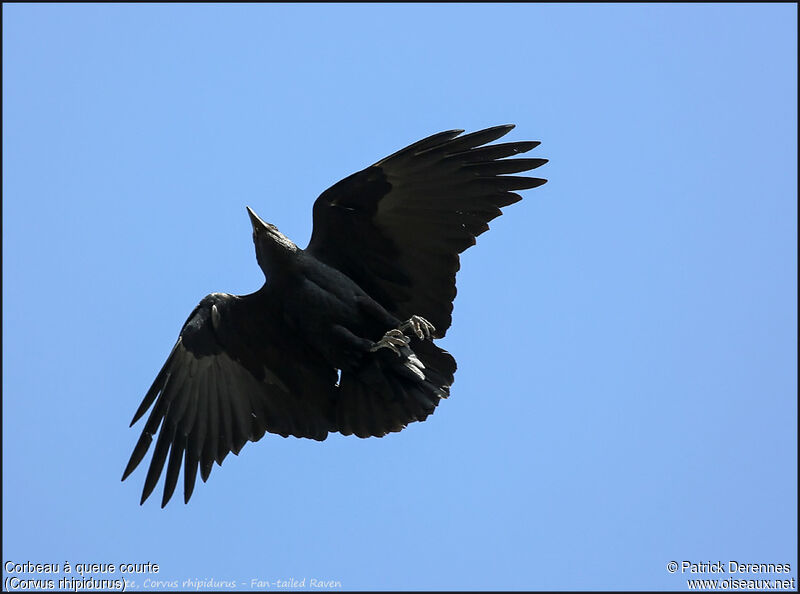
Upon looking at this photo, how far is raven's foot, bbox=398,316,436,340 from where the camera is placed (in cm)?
913

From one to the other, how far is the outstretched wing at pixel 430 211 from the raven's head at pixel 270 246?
35cm

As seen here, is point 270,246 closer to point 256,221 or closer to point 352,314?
point 256,221

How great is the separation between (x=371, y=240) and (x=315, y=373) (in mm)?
1385

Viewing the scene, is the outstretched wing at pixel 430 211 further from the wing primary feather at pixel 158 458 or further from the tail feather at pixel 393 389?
the wing primary feather at pixel 158 458

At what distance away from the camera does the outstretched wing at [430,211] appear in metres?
9.42

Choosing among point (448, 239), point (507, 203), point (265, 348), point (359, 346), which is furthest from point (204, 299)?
point (507, 203)

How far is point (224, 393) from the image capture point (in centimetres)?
1005

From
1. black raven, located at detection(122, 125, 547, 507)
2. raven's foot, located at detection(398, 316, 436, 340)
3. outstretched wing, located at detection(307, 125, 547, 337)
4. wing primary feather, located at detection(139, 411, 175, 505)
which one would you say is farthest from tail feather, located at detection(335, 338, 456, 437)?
wing primary feather, located at detection(139, 411, 175, 505)

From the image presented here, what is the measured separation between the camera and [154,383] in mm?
9797

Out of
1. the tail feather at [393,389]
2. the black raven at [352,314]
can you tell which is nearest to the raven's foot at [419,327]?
the black raven at [352,314]

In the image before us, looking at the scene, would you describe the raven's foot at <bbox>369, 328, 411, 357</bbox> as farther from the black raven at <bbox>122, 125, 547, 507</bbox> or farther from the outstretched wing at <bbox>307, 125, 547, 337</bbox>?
the outstretched wing at <bbox>307, 125, 547, 337</bbox>

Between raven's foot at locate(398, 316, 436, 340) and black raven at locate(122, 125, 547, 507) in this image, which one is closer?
raven's foot at locate(398, 316, 436, 340)

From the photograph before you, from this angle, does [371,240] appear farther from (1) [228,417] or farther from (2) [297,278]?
(1) [228,417]

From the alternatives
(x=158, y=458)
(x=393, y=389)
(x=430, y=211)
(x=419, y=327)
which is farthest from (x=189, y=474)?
(x=430, y=211)
